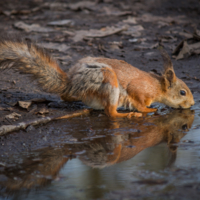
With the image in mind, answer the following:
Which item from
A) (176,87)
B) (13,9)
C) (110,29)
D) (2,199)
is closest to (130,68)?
(176,87)

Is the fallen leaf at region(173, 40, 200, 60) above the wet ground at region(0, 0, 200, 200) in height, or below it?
above

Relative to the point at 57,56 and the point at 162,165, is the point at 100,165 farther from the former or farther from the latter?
the point at 57,56

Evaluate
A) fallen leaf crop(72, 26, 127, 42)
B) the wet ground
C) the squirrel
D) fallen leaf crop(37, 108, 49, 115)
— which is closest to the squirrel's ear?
the squirrel

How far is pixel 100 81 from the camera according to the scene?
18.1 feet

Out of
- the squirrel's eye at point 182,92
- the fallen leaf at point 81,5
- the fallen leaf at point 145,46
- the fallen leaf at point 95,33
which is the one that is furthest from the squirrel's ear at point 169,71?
the fallen leaf at point 81,5

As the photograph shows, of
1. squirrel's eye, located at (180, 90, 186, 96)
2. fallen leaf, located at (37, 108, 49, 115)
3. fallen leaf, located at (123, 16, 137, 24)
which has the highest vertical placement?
fallen leaf, located at (123, 16, 137, 24)

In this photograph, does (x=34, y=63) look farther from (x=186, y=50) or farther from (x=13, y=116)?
(x=186, y=50)

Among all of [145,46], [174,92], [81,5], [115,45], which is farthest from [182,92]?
[81,5]

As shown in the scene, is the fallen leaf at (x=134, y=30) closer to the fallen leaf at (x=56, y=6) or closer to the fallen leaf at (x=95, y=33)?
the fallen leaf at (x=95, y=33)

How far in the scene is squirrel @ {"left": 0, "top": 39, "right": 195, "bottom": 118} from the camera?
555cm

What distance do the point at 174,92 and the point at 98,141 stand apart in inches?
92.6

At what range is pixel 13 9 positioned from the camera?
459 inches

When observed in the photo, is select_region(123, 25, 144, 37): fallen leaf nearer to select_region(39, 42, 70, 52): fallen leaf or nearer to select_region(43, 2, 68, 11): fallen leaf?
select_region(39, 42, 70, 52): fallen leaf

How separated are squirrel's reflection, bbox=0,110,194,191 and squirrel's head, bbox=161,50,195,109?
2.06 feet
